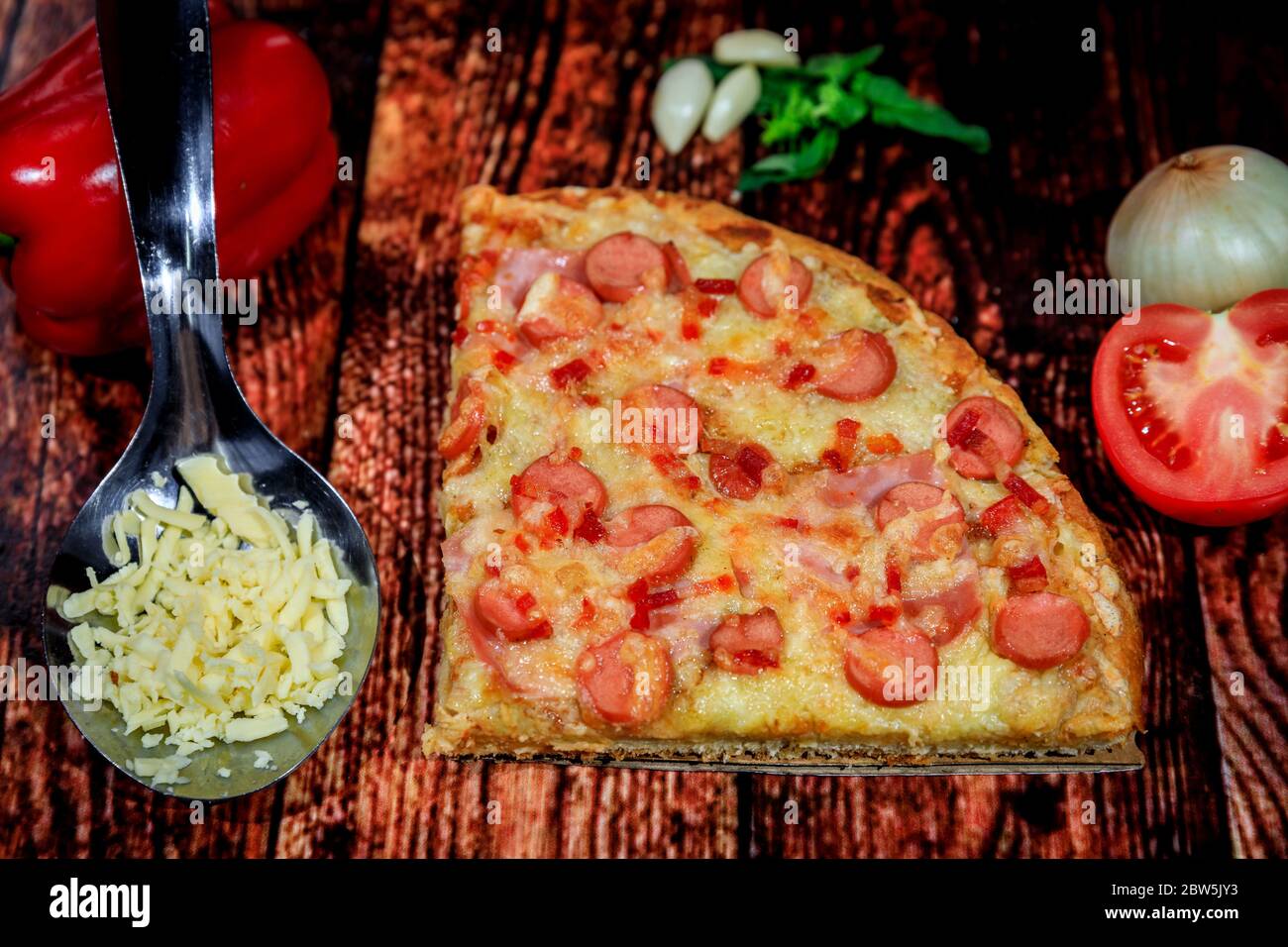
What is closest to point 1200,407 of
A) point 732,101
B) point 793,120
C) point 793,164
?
point 793,164

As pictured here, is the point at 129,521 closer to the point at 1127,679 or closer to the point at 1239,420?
the point at 1127,679

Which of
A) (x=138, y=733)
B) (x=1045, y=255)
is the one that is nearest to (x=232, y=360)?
(x=138, y=733)

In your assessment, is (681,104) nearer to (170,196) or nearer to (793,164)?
(793,164)

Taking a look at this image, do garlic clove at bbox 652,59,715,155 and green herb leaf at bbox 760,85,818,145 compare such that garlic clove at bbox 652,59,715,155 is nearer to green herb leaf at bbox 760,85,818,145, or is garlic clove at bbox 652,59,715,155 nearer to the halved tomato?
green herb leaf at bbox 760,85,818,145

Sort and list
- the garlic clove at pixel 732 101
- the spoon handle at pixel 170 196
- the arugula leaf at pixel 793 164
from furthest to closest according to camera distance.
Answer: the garlic clove at pixel 732 101, the arugula leaf at pixel 793 164, the spoon handle at pixel 170 196

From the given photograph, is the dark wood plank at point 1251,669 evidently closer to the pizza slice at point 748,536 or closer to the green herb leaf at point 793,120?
the pizza slice at point 748,536

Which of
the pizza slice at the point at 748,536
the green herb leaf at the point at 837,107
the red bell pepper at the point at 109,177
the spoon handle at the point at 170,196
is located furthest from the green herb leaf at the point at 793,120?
the spoon handle at the point at 170,196
